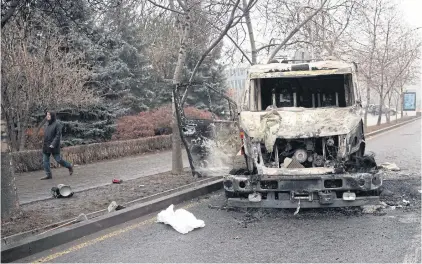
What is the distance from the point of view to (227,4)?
35.3 ft

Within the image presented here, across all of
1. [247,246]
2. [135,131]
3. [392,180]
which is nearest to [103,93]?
[135,131]

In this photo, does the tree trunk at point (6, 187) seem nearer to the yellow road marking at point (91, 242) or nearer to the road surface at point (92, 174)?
the yellow road marking at point (91, 242)

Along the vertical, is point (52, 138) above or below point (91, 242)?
above

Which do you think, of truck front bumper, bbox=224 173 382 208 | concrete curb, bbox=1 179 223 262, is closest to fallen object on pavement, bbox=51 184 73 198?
concrete curb, bbox=1 179 223 262

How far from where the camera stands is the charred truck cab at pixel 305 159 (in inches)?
242

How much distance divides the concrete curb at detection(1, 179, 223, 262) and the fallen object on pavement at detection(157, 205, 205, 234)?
0.56 m

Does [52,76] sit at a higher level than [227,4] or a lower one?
lower

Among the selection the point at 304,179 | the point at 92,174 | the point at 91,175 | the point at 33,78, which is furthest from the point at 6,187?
the point at 33,78

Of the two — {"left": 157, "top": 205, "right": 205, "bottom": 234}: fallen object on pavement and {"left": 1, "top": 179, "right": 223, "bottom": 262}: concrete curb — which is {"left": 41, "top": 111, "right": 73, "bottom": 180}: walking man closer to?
{"left": 1, "top": 179, "right": 223, "bottom": 262}: concrete curb

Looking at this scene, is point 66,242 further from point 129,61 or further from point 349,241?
point 129,61

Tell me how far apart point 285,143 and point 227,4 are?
17.3 feet

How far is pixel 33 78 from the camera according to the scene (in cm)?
1237

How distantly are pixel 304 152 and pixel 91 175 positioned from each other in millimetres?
6586

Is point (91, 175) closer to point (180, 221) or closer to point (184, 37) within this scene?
point (184, 37)
